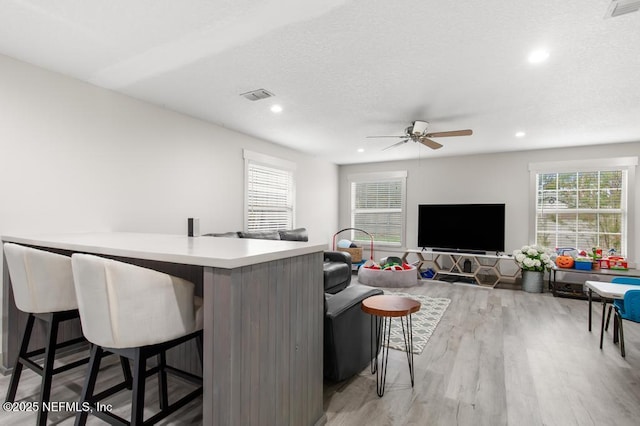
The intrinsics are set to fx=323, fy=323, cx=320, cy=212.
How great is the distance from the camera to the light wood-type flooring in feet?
6.34

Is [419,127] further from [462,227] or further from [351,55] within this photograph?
[462,227]

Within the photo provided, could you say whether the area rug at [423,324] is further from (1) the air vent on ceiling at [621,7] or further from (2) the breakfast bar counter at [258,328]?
(1) the air vent on ceiling at [621,7]

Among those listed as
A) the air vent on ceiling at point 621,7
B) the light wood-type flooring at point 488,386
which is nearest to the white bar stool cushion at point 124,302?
the light wood-type flooring at point 488,386

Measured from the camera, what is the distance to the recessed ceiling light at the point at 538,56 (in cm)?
235

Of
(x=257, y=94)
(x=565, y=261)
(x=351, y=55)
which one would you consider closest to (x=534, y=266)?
(x=565, y=261)

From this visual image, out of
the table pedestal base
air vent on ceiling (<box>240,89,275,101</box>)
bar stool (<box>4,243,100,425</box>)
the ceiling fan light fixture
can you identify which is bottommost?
the table pedestal base

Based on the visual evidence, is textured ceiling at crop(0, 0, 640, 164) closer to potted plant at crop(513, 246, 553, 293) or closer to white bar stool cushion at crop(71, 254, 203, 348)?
white bar stool cushion at crop(71, 254, 203, 348)

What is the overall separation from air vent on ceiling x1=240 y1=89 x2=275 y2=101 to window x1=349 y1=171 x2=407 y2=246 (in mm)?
4174

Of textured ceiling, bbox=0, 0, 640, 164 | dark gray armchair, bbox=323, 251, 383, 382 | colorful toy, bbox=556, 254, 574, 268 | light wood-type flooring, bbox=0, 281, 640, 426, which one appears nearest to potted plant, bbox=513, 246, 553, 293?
colorful toy, bbox=556, 254, 574, 268

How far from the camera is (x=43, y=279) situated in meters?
1.75

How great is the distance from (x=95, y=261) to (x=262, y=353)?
0.77 m

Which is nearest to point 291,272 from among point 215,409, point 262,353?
point 262,353

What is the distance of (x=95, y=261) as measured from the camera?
1.25 meters

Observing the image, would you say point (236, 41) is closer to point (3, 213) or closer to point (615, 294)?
point (3, 213)
